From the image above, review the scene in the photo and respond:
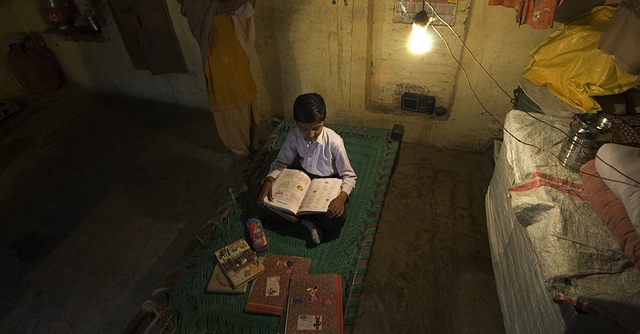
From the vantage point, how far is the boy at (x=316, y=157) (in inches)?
95.0

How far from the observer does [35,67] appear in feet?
17.0

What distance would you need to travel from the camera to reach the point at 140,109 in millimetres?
5098

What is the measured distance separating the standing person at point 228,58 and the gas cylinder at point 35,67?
11.7ft

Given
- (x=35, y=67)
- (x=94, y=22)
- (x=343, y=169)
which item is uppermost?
(x=94, y=22)

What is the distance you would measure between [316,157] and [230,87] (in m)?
1.25

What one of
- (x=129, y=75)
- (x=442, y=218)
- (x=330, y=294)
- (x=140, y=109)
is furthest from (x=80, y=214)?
(x=442, y=218)

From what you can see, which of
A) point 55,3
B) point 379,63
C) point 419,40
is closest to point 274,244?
point 379,63

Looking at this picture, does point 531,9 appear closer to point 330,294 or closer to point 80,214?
point 330,294

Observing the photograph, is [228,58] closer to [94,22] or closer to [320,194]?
[320,194]

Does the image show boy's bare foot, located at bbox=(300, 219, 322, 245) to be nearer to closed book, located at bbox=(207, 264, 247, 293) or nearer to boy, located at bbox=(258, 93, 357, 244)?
boy, located at bbox=(258, 93, 357, 244)

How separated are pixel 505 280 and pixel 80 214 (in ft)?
13.2

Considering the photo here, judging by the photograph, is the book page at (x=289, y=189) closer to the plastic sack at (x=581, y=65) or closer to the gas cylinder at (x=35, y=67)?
the plastic sack at (x=581, y=65)

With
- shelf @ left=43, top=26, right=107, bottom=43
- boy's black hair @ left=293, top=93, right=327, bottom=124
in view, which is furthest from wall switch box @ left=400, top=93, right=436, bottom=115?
shelf @ left=43, top=26, right=107, bottom=43

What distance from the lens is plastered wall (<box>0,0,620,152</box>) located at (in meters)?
3.05
